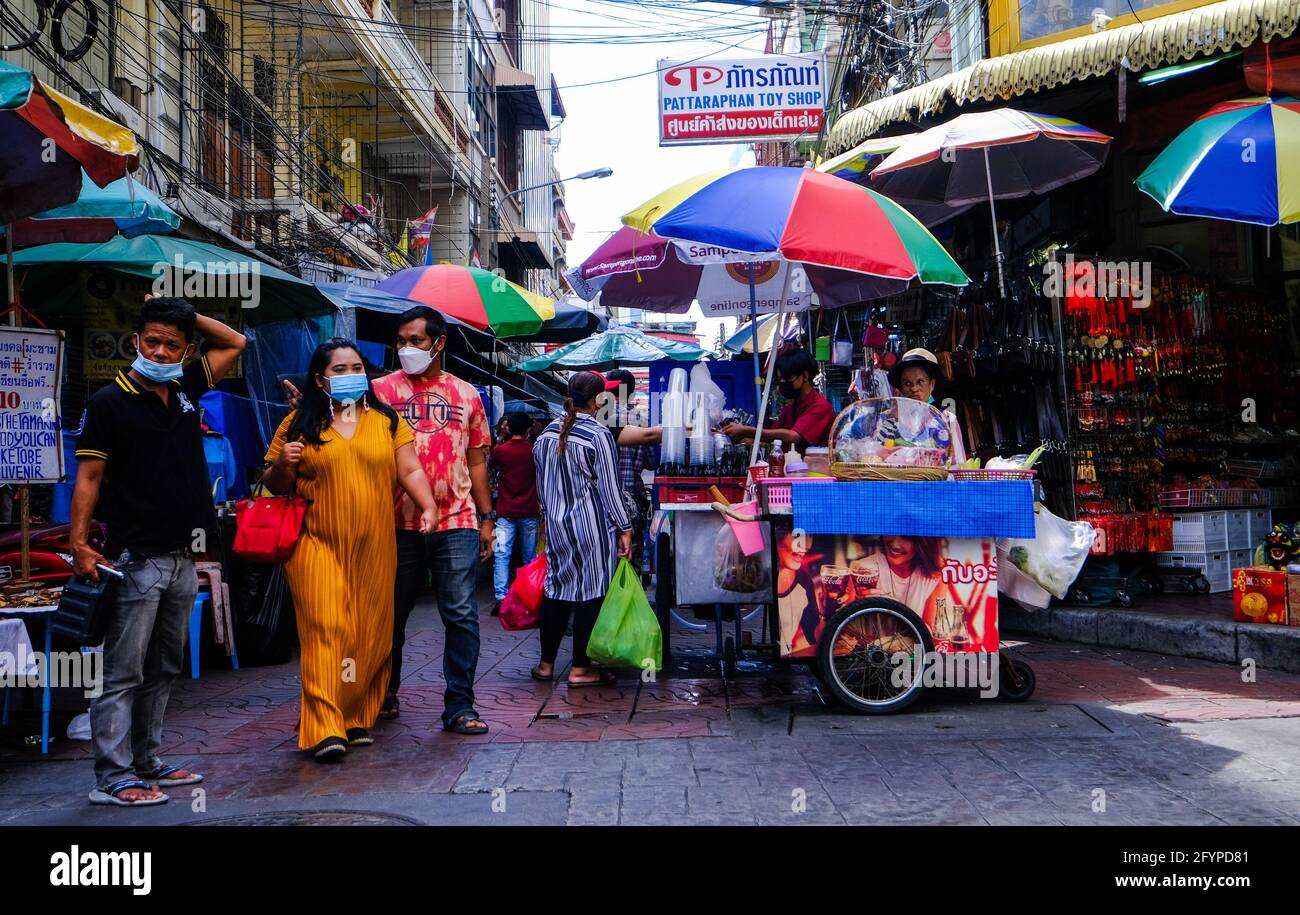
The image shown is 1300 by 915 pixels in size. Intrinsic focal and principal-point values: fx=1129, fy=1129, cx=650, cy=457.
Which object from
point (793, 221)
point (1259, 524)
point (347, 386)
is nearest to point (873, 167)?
point (1259, 524)

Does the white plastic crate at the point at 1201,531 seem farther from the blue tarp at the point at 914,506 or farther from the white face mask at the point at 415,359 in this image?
the white face mask at the point at 415,359

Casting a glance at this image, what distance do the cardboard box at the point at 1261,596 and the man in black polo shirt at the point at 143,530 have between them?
21.3 ft

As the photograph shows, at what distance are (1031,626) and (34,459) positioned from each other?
7188 mm

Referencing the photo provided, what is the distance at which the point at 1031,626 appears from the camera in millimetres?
9086

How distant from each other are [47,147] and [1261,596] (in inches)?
304

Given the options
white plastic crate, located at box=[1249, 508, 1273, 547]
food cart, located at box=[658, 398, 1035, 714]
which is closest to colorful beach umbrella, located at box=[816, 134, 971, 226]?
white plastic crate, located at box=[1249, 508, 1273, 547]

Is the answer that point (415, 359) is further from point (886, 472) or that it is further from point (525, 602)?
point (886, 472)

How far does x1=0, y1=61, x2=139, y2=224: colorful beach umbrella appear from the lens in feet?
16.6

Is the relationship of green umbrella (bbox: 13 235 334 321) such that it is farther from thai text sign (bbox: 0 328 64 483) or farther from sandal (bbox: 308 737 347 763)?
sandal (bbox: 308 737 347 763)

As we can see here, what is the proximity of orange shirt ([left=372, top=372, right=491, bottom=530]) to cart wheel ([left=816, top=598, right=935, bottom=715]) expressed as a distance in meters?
1.98

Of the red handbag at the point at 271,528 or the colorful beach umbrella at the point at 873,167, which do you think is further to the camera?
the colorful beach umbrella at the point at 873,167

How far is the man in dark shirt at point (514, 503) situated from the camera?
11.1m

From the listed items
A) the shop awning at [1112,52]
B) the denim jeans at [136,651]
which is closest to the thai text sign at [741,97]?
the shop awning at [1112,52]

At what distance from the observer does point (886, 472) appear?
582 cm
